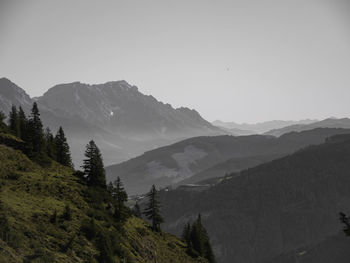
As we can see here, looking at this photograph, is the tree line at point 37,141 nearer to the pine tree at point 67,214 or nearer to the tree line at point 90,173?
the tree line at point 90,173

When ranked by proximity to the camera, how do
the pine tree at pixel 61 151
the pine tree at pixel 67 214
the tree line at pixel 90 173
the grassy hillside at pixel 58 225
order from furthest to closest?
the pine tree at pixel 61 151 < the tree line at pixel 90 173 < the pine tree at pixel 67 214 < the grassy hillside at pixel 58 225

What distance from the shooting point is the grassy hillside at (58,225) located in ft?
133

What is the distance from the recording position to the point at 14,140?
7131cm

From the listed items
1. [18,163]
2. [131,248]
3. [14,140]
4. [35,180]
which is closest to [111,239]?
[131,248]

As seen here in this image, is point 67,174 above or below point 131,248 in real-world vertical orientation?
above

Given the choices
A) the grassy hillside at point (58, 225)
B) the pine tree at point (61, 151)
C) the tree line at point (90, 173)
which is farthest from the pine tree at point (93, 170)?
the pine tree at point (61, 151)

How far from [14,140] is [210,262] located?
1868 inches

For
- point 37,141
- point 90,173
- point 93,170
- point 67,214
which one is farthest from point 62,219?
point 37,141

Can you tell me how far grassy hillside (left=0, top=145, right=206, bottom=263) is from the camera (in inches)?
1594

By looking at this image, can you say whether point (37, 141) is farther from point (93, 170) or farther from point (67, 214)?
point (67, 214)

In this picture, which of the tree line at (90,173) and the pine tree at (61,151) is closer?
the tree line at (90,173)

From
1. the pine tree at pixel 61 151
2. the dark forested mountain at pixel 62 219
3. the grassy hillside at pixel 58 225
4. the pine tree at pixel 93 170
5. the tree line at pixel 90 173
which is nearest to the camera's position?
the grassy hillside at pixel 58 225

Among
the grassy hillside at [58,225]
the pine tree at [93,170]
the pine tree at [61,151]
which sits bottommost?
the grassy hillside at [58,225]

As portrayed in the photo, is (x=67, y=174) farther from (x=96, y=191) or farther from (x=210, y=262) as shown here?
(x=210, y=262)
